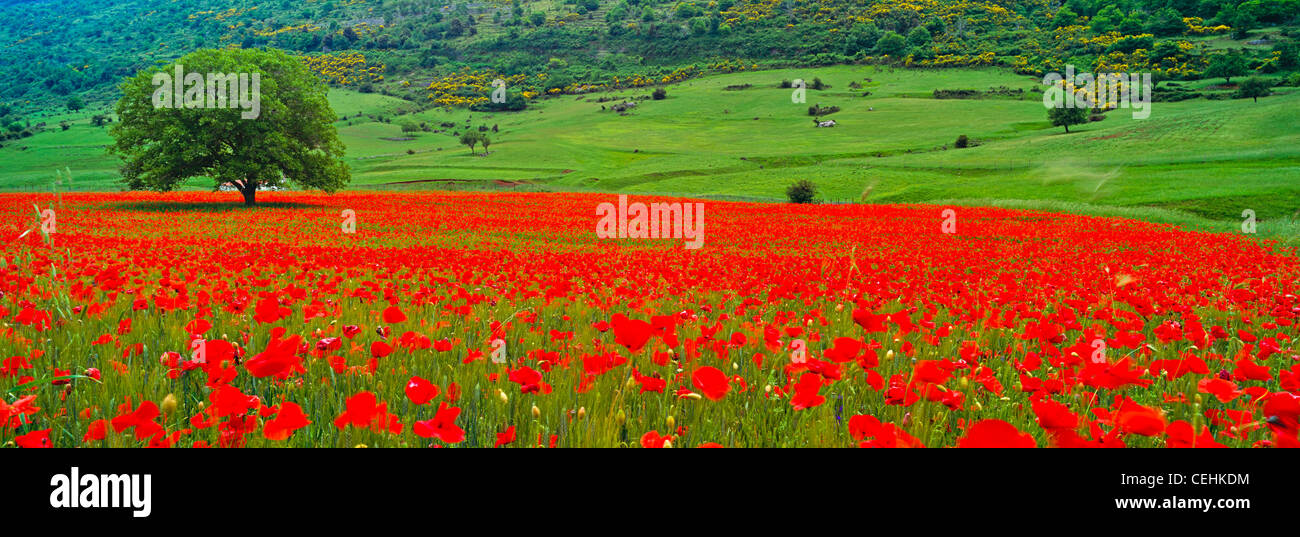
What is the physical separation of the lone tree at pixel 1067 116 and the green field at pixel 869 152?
130 cm

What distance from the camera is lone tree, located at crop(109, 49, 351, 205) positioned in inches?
1124

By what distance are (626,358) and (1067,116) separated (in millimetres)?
92114

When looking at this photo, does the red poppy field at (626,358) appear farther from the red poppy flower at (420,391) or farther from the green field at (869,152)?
the green field at (869,152)

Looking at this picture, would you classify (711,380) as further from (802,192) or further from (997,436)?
(802,192)

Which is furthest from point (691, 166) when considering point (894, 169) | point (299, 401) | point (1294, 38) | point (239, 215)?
point (1294, 38)

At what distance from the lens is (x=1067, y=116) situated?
7750 cm

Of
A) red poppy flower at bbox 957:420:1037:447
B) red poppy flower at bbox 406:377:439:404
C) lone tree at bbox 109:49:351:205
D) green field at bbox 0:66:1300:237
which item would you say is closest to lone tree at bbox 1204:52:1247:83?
green field at bbox 0:66:1300:237

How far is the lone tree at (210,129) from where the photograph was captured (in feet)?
93.7

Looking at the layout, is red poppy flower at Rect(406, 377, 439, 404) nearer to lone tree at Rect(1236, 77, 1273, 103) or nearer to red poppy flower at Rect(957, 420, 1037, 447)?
red poppy flower at Rect(957, 420, 1037, 447)

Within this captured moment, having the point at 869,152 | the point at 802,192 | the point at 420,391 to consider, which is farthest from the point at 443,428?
the point at 869,152

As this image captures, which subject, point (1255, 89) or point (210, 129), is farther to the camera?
point (1255, 89)

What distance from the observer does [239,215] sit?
→ 2383 centimetres
